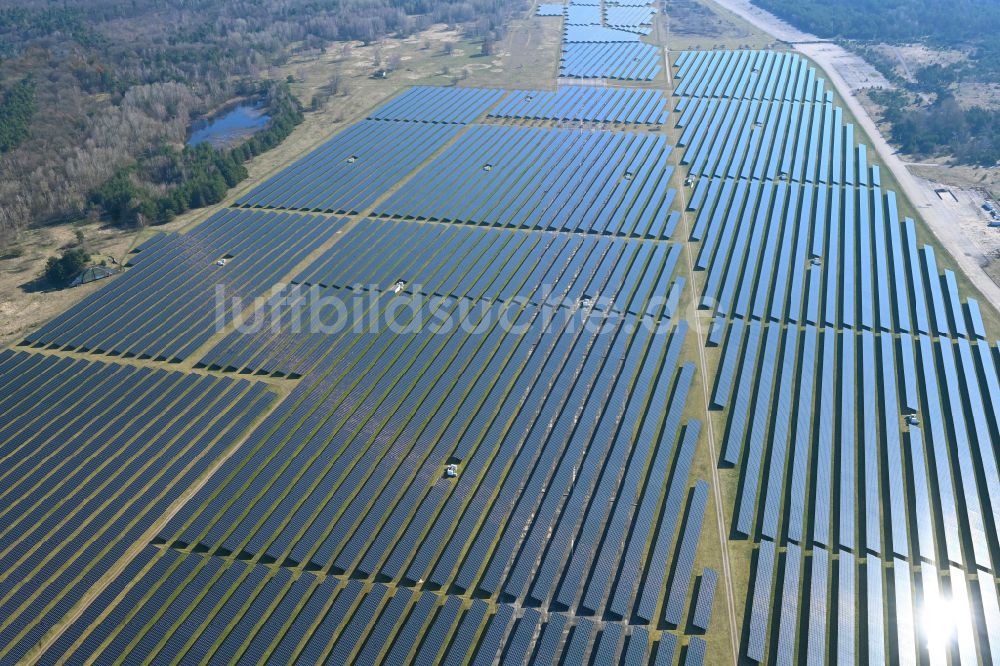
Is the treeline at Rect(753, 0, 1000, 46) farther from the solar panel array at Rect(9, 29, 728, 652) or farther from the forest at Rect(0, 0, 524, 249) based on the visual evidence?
the solar panel array at Rect(9, 29, 728, 652)

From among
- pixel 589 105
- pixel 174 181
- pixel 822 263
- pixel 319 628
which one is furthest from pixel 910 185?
pixel 174 181

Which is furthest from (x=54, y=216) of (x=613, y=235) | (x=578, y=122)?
(x=578, y=122)

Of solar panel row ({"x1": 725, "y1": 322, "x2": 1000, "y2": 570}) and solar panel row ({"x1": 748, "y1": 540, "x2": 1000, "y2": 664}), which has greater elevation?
solar panel row ({"x1": 725, "y1": 322, "x2": 1000, "y2": 570})

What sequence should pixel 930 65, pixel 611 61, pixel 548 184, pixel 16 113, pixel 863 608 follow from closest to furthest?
pixel 863 608
pixel 548 184
pixel 16 113
pixel 930 65
pixel 611 61

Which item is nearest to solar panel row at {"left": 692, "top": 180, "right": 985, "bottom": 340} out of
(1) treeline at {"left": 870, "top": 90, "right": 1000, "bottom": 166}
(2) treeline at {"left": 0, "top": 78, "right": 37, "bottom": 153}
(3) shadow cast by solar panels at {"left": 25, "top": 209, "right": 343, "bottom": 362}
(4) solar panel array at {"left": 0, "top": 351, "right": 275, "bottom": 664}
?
(1) treeline at {"left": 870, "top": 90, "right": 1000, "bottom": 166}

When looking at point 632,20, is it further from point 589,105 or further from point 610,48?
point 589,105

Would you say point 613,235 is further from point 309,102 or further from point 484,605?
point 309,102
